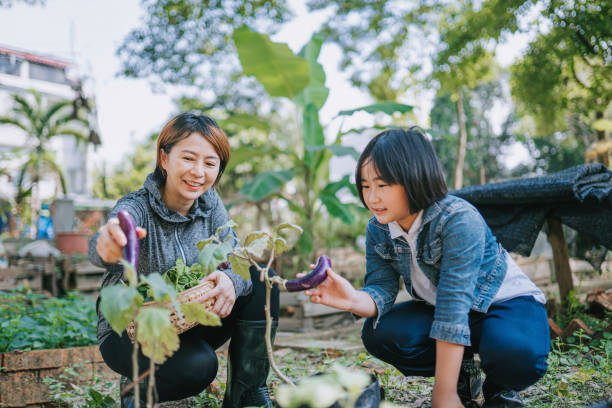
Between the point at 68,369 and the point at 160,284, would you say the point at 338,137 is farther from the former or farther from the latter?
the point at 160,284

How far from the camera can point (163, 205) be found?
1.61m

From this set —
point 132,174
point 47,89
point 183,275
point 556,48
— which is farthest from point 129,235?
point 47,89

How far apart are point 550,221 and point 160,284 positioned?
8.33ft

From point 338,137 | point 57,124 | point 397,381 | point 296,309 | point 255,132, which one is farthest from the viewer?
point 57,124

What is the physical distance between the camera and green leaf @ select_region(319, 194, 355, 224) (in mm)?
4141

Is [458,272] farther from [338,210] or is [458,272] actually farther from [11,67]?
[11,67]

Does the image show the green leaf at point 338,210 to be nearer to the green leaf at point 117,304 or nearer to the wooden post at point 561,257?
the wooden post at point 561,257

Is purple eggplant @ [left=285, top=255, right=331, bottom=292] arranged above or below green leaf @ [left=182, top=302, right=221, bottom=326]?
above

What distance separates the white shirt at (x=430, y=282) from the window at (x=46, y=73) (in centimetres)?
2511

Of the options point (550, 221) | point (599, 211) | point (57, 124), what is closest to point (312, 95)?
point (550, 221)

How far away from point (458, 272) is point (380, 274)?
0.39 m

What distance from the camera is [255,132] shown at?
12.2 m

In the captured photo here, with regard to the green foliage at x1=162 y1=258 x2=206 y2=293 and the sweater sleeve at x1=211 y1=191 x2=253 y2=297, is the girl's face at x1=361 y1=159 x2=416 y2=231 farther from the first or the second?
the green foliage at x1=162 y1=258 x2=206 y2=293

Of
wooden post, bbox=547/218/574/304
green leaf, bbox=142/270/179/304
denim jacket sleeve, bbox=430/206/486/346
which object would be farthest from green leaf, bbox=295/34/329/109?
green leaf, bbox=142/270/179/304
